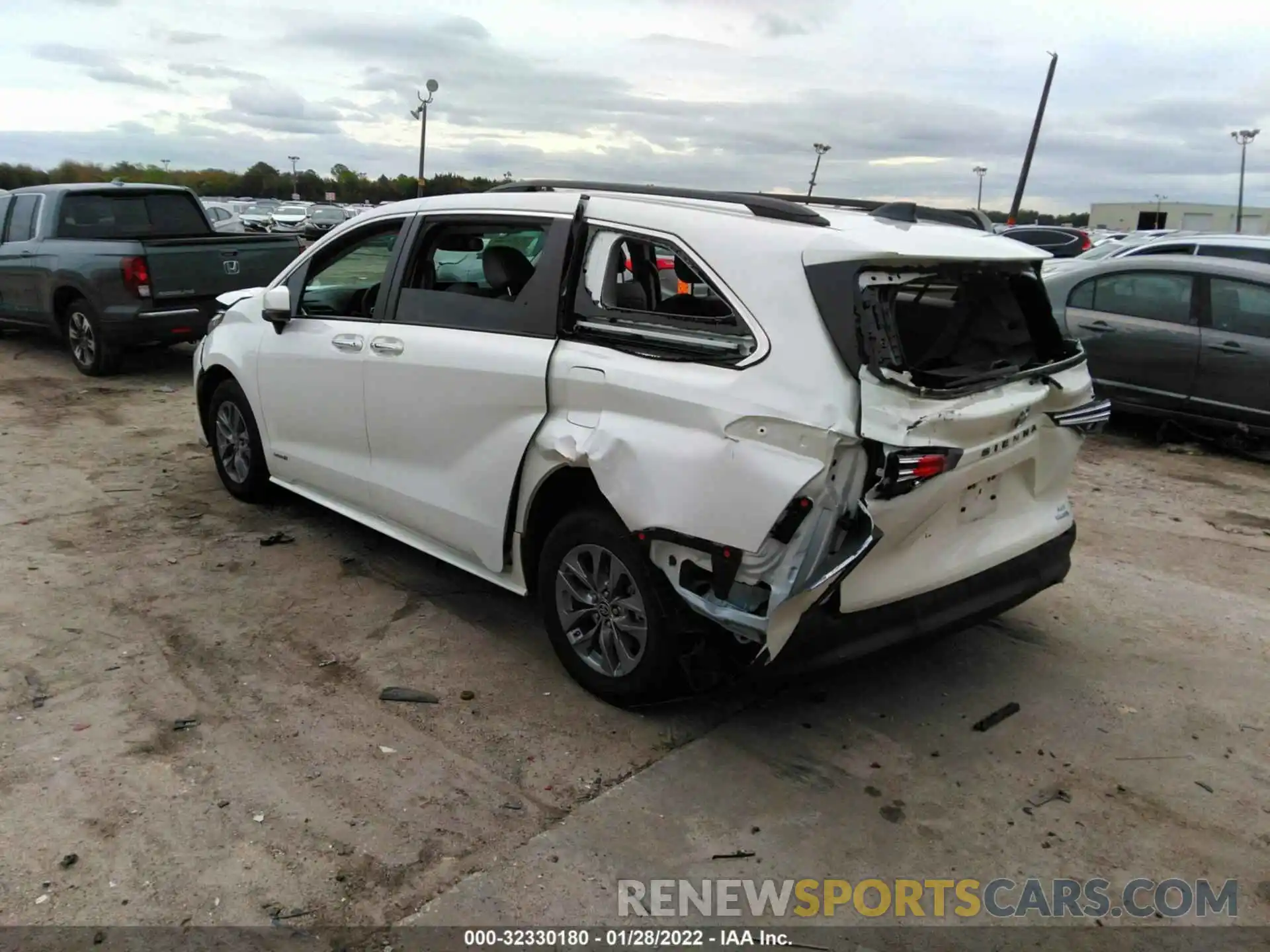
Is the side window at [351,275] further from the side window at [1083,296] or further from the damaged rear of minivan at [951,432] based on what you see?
the side window at [1083,296]

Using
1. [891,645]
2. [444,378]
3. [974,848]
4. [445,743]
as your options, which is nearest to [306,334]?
[444,378]

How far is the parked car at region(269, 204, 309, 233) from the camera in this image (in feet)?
105

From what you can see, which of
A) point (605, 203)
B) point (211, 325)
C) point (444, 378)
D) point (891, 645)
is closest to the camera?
point (891, 645)

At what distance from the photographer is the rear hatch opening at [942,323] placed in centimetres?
309

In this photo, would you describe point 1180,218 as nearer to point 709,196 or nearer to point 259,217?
point 259,217

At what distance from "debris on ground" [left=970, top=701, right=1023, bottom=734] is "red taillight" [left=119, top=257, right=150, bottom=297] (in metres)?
8.81

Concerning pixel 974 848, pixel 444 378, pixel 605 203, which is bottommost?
pixel 974 848

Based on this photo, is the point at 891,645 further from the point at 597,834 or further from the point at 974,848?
the point at 597,834

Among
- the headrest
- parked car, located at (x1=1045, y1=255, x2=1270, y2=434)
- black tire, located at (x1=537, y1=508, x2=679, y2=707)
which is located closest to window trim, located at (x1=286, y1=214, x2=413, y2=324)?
the headrest

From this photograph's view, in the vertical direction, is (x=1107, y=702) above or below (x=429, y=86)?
below

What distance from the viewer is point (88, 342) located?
9961 mm

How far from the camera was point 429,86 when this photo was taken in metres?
18.6

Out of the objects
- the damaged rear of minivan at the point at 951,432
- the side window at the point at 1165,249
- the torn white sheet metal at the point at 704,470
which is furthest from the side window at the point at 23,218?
the side window at the point at 1165,249

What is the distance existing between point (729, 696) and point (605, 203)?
203 centimetres
